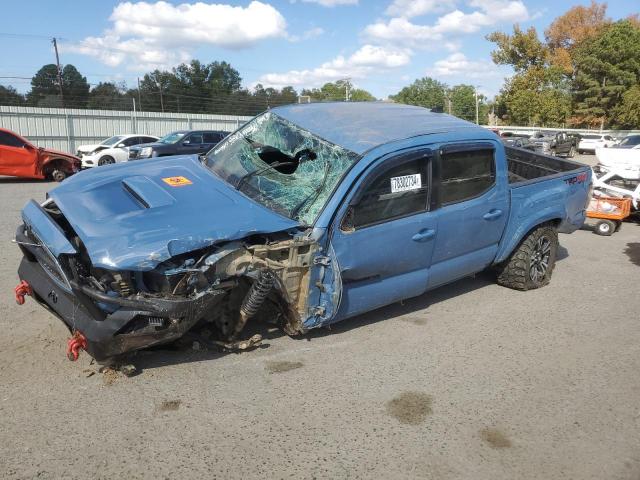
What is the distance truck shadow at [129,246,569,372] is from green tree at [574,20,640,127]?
56.4 meters

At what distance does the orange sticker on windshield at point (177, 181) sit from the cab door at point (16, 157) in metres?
12.7

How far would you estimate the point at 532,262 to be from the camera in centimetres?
585

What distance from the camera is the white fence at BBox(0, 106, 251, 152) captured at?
1014 inches

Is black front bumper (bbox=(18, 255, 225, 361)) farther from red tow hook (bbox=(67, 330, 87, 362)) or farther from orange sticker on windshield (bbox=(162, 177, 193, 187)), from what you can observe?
orange sticker on windshield (bbox=(162, 177, 193, 187))

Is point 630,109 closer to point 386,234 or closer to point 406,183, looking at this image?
point 406,183

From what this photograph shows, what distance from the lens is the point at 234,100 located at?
154 ft

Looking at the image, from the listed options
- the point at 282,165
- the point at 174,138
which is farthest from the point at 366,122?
the point at 174,138

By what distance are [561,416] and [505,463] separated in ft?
2.43

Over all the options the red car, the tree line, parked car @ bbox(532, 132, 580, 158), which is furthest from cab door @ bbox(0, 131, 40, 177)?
the tree line

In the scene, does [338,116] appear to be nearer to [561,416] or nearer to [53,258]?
[53,258]

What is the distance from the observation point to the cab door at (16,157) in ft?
47.5

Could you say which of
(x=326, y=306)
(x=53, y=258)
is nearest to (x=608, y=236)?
(x=326, y=306)

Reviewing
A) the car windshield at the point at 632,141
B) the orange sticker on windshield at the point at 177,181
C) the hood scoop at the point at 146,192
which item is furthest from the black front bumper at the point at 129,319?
the car windshield at the point at 632,141

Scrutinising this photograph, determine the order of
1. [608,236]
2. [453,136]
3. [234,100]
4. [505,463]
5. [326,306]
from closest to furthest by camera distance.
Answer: [505,463] < [326,306] < [453,136] < [608,236] < [234,100]
